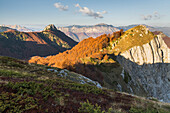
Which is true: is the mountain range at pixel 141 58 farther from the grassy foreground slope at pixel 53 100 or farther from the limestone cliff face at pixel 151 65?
the grassy foreground slope at pixel 53 100

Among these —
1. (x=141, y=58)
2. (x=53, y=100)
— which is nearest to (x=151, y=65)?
(x=141, y=58)

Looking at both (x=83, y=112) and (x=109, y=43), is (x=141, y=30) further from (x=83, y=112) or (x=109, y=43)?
(x=83, y=112)

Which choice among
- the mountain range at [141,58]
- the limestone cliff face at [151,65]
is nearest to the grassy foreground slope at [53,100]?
the mountain range at [141,58]

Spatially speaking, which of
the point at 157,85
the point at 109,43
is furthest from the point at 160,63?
the point at 109,43

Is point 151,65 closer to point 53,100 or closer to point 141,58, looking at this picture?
point 141,58

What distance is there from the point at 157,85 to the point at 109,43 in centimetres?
5669

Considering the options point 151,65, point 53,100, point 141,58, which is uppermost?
point 53,100

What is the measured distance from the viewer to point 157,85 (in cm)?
8656

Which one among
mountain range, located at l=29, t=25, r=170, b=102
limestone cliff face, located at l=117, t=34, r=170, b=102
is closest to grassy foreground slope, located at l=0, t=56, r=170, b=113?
mountain range, located at l=29, t=25, r=170, b=102

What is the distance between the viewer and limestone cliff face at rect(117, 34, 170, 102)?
83756 millimetres

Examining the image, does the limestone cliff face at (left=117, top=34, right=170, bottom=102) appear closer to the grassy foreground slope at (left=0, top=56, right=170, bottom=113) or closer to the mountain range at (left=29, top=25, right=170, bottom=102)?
the mountain range at (left=29, top=25, right=170, bottom=102)

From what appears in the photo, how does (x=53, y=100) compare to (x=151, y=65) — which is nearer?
(x=53, y=100)

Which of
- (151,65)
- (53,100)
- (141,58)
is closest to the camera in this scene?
(53,100)

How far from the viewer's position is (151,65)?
92.5m
